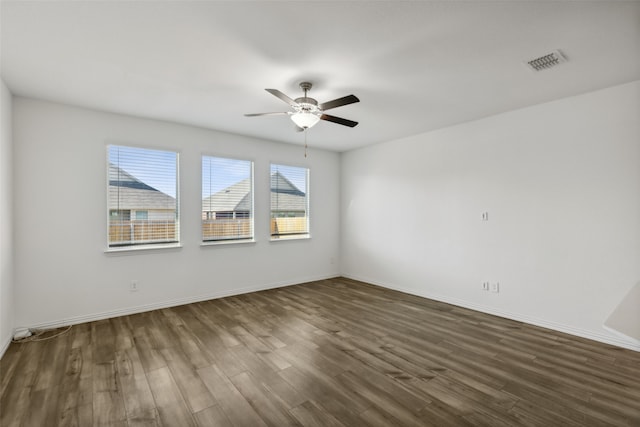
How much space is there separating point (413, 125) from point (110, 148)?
424 cm

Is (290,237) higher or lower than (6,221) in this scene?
lower

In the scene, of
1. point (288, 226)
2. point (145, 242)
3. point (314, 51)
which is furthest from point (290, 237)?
point (314, 51)

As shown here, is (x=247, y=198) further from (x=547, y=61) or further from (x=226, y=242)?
(x=547, y=61)

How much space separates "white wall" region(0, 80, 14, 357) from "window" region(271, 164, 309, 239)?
335 cm

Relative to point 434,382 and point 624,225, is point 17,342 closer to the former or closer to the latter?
point 434,382

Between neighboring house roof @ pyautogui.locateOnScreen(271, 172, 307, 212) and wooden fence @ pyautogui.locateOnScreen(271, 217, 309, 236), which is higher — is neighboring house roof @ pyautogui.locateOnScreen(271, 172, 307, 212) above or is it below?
above

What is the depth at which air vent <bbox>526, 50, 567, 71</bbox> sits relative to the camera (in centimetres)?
251

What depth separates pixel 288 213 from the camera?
5719 millimetres

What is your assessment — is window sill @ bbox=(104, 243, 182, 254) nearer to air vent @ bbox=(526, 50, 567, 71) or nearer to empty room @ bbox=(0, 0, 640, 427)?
empty room @ bbox=(0, 0, 640, 427)

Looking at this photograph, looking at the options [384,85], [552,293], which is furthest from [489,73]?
[552,293]

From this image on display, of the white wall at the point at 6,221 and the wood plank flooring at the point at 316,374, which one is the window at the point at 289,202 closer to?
the wood plank flooring at the point at 316,374

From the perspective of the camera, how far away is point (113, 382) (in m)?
2.40

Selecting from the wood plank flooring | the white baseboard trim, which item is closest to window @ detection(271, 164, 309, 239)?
the wood plank flooring

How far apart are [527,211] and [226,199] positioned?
4.33 m
